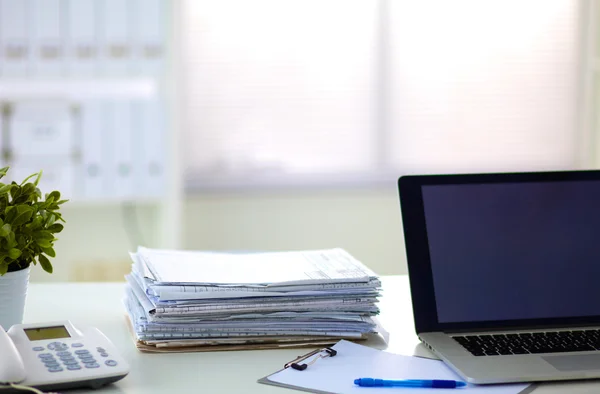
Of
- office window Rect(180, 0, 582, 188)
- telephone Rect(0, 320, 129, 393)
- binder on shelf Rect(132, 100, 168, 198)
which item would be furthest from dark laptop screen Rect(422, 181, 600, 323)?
office window Rect(180, 0, 582, 188)

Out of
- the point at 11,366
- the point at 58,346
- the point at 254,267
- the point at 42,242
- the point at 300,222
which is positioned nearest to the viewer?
the point at 11,366

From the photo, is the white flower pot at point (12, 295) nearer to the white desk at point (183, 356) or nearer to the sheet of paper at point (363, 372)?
the white desk at point (183, 356)

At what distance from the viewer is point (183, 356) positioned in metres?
1.12

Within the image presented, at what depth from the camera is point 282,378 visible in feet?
3.40

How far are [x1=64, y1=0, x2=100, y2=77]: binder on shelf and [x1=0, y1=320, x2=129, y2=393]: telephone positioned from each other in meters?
1.66

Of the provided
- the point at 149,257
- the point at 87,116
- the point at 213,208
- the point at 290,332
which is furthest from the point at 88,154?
the point at 290,332

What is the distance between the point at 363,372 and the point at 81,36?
1850mm

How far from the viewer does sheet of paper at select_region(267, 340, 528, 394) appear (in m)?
1.00

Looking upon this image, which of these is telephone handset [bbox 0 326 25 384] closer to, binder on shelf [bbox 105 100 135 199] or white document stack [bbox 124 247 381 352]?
white document stack [bbox 124 247 381 352]

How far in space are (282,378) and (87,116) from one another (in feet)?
5.83

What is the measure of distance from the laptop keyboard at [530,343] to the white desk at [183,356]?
0.07 m

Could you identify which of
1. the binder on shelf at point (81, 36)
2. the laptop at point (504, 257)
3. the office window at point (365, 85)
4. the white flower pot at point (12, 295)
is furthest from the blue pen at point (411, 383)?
the office window at point (365, 85)

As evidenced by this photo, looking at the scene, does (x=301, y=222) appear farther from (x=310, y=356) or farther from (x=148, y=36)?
(x=310, y=356)

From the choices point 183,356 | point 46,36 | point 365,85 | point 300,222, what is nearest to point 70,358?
point 183,356
